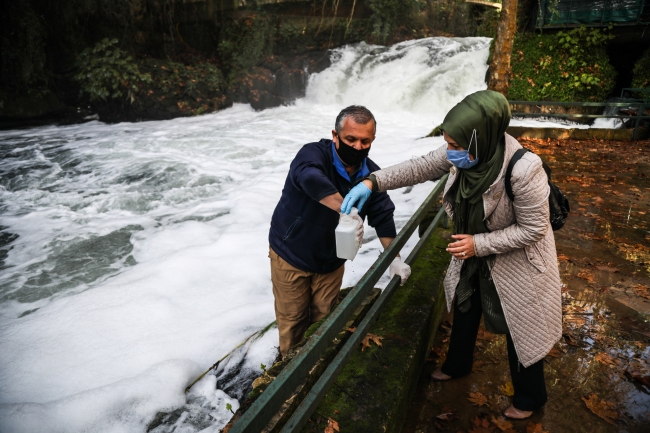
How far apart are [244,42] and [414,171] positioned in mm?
20945

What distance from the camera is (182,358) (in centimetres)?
461

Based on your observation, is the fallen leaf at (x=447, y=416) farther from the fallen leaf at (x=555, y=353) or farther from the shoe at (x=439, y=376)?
the fallen leaf at (x=555, y=353)

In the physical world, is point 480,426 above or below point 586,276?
below

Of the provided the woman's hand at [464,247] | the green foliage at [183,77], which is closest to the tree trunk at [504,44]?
the woman's hand at [464,247]

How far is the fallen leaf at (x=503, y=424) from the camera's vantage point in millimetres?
2682

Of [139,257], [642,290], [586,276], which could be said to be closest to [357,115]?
[586,276]

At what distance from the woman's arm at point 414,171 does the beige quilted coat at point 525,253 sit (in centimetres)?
33

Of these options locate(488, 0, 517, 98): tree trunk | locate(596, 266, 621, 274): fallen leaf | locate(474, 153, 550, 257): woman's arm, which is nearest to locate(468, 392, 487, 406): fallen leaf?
locate(474, 153, 550, 257): woman's arm

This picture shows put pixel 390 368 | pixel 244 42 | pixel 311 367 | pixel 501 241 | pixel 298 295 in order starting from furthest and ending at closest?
Result: pixel 244 42 < pixel 298 295 < pixel 390 368 < pixel 501 241 < pixel 311 367

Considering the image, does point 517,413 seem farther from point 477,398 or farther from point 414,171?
point 414,171

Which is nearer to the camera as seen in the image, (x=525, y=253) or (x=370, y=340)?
(x=525, y=253)

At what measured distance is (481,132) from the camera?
212 cm

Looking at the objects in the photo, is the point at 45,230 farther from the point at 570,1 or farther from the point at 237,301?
the point at 570,1

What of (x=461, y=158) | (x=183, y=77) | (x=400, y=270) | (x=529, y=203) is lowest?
(x=400, y=270)
